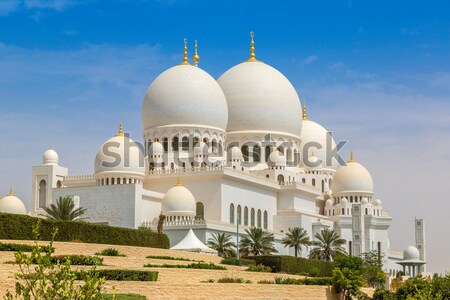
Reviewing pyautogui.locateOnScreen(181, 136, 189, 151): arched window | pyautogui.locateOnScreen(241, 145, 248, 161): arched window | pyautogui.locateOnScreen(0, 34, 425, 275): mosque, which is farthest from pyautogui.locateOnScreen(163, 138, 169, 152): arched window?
pyautogui.locateOnScreen(241, 145, 248, 161): arched window

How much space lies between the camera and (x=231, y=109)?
67.0 meters

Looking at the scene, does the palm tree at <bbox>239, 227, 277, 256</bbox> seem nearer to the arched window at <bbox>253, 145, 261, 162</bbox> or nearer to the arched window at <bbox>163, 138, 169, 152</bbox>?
the arched window at <bbox>163, 138, 169, 152</bbox>

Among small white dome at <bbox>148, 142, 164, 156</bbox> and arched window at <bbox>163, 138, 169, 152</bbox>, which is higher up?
arched window at <bbox>163, 138, 169, 152</bbox>

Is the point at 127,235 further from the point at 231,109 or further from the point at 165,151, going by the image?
the point at 231,109

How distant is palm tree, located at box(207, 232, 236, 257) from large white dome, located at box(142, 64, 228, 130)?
513 inches

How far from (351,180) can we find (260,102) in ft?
36.3

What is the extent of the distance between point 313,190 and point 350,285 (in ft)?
112

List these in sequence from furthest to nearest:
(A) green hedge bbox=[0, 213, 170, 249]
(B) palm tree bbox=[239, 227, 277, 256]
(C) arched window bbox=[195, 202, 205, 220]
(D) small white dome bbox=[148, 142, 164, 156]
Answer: (D) small white dome bbox=[148, 142, 164, 156]
(C) arched window bbox=[195, 202, 205, 220]
(B) palm tree bbox=[239, 227, 277, 256]
(A) green hedge bbox=[0, 213, 170, 249]

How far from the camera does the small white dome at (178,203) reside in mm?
52688

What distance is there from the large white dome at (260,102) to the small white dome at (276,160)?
2569mm

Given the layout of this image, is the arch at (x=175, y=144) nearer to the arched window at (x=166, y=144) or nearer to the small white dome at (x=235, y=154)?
the arched window at (x=166, y=144)

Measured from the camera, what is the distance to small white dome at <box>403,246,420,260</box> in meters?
70.5

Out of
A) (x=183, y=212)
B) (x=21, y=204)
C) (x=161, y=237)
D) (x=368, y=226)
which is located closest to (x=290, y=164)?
(x=368, y=226)

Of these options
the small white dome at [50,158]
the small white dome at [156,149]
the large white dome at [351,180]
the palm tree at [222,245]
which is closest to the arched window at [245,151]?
the small white dome at [156,149]
